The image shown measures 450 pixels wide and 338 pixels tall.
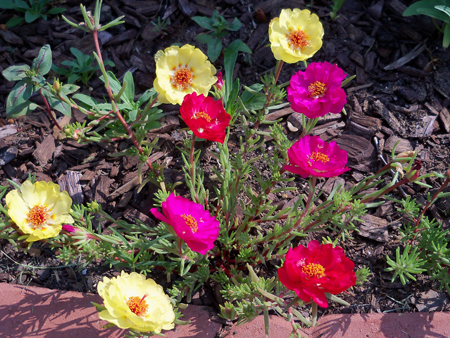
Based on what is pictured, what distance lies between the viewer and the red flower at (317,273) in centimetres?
157

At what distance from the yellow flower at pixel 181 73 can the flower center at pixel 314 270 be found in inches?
43.6

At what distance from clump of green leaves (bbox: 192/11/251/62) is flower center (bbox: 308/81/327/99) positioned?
3.98 ft

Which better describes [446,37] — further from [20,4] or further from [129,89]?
[20,4]

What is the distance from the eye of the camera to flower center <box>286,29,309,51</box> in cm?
220

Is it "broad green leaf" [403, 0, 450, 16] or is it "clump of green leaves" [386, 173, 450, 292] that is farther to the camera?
"broad green leaf" [403, 0, 450, 16]

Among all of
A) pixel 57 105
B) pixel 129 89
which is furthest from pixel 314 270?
pixel 57 105

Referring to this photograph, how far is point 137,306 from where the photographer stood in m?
1.66

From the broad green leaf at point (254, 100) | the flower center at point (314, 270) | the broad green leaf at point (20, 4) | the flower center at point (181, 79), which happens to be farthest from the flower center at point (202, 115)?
the broad green leaf at point (20, 4)

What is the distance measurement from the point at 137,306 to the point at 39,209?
684 millimetres

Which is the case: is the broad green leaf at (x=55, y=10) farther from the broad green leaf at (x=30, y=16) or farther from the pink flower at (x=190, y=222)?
the pink flower at (x=190, y=222)

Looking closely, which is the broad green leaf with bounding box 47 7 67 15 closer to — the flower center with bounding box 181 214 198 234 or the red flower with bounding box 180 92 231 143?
the red flower with bounding box 180 92 231 143

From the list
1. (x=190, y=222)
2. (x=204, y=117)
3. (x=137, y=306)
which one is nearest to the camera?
(x=137, y=306)

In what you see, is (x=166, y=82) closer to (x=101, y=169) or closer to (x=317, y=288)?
(x=101, y=169)

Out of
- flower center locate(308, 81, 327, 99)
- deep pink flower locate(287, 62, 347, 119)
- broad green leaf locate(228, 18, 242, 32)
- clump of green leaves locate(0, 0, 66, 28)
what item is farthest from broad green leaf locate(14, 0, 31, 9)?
flower center locate(308, 81, 327, 99)
